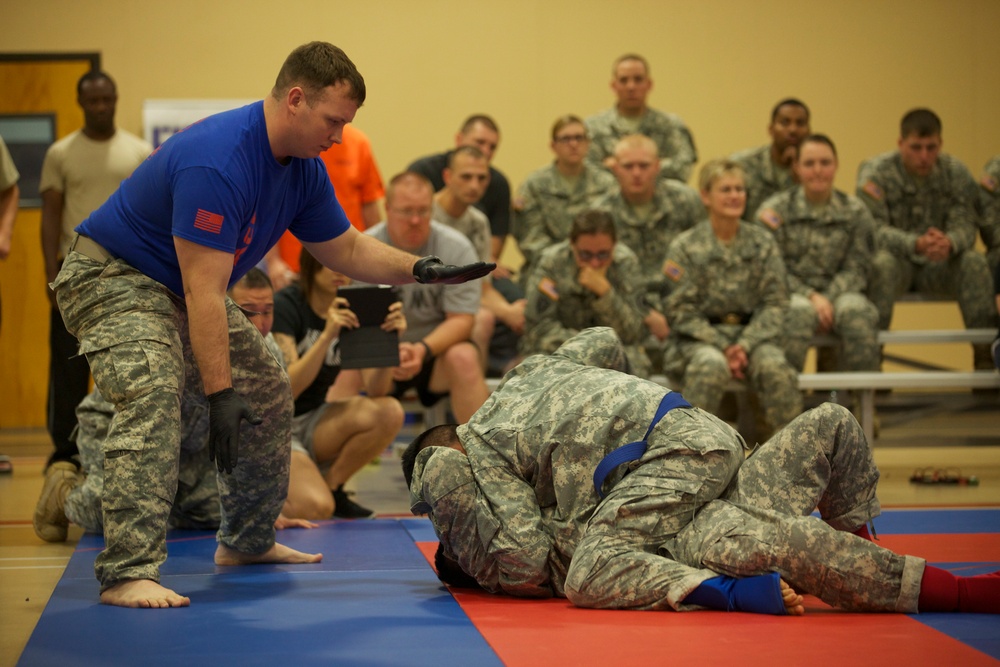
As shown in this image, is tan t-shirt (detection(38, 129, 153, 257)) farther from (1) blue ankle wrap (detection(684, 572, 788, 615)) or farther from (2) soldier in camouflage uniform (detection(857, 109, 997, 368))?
(1) blue ankle wrap (detection(684, 572, 788, 615))

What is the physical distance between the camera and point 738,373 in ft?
21.6

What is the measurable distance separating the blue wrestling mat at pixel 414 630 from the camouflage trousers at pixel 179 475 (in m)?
0.69

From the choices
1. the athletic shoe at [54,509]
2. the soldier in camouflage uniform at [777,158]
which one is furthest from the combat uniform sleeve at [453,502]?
the soldier in camouflage uniform at [777,158]

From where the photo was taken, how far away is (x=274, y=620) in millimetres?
3141

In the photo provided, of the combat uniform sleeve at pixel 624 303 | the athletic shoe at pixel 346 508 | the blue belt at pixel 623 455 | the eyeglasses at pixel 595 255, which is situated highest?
the eyeglasses at pixel 595 255

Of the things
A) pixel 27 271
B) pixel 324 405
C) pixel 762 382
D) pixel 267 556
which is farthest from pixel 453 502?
pixel 27 271

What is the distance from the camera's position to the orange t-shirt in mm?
7254

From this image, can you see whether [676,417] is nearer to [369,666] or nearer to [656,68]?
[369,666]

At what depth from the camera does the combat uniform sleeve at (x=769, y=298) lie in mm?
6676

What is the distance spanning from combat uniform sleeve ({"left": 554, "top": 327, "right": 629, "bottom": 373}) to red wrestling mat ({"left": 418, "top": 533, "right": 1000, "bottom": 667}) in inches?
31.9

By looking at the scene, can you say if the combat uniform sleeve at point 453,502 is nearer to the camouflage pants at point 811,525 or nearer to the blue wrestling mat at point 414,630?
the blue wrestling mat at point 414,630

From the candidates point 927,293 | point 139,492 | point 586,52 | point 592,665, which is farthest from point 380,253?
point 586,52

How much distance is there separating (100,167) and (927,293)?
5.26m

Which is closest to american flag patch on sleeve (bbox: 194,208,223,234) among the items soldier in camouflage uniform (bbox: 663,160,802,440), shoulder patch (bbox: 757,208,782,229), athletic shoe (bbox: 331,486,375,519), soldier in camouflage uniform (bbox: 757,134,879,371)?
athletic shoe (bbox: 331,486,375,519)
